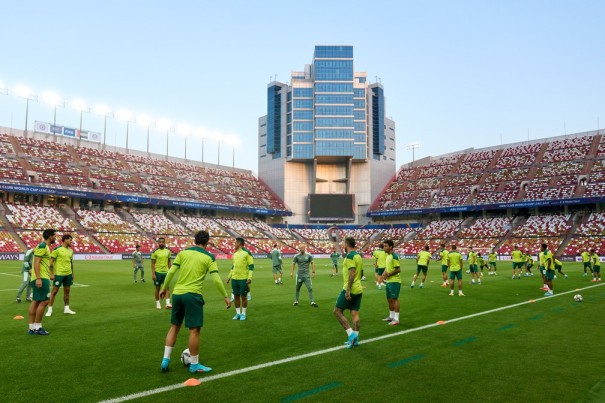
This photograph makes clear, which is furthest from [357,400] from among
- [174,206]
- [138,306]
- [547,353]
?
[174,206]

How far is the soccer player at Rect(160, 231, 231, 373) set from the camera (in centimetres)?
709

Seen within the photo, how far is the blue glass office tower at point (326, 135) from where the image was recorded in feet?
281

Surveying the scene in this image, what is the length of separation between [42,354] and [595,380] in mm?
9802

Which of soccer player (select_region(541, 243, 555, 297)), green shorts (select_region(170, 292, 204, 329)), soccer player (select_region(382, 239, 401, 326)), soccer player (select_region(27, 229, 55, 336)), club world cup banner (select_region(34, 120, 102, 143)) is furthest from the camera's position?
club world cup banner (select_region(34, 120, 102, 143))

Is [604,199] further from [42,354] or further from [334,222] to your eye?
[42,354]

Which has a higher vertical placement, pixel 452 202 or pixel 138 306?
pixel 452 202

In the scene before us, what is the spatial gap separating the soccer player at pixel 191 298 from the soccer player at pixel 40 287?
4352 mm

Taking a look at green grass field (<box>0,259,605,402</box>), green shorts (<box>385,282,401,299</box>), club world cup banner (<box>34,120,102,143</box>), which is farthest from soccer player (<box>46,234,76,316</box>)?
club world cup banner (<box>34,120,102,143</box>)

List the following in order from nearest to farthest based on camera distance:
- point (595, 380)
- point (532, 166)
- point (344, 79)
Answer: point (595, 380), point (532, 166), point (344, 79)

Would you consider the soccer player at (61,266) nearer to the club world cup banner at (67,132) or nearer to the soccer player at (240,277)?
the soccer player at (240,277)

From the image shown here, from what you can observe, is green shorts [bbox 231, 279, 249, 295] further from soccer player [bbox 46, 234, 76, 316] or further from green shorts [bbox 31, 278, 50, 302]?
soccer player [bbox 46, 234, 76, 316]

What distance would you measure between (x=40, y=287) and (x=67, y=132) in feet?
243

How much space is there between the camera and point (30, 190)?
5653 centimetres

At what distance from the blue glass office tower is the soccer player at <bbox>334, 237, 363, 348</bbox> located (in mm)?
76519
